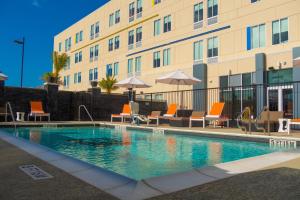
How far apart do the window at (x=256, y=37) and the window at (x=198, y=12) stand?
467 centimetres

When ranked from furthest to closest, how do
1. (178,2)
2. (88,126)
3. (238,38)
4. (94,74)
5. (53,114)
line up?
(94,74) < (178,2) < (238,38) < (53,114) < (88,126)

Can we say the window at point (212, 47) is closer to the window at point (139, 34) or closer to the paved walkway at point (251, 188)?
the window at point (139, 34)

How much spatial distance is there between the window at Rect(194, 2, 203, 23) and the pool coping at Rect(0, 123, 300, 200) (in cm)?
1967

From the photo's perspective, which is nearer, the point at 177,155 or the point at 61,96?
the point at 177,155

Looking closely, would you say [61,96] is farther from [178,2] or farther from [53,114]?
[178,2]

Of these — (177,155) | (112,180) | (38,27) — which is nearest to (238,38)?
(177,155)

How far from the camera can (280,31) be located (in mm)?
17984

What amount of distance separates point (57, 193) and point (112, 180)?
0.76 meters

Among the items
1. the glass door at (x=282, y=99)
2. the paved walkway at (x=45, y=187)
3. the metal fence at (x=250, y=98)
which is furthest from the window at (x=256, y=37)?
the paved walkway at (x=45, y=187)

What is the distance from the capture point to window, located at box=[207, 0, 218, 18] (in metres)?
22.2

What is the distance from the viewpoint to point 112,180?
361cm

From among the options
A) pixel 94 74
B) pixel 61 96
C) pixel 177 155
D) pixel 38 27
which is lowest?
pixel 177 155

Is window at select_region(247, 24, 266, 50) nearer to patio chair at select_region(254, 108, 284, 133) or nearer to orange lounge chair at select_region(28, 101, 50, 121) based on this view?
patio chair at select_region(254, 108, 284, 133)

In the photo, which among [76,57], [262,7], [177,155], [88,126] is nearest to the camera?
[177,155]
